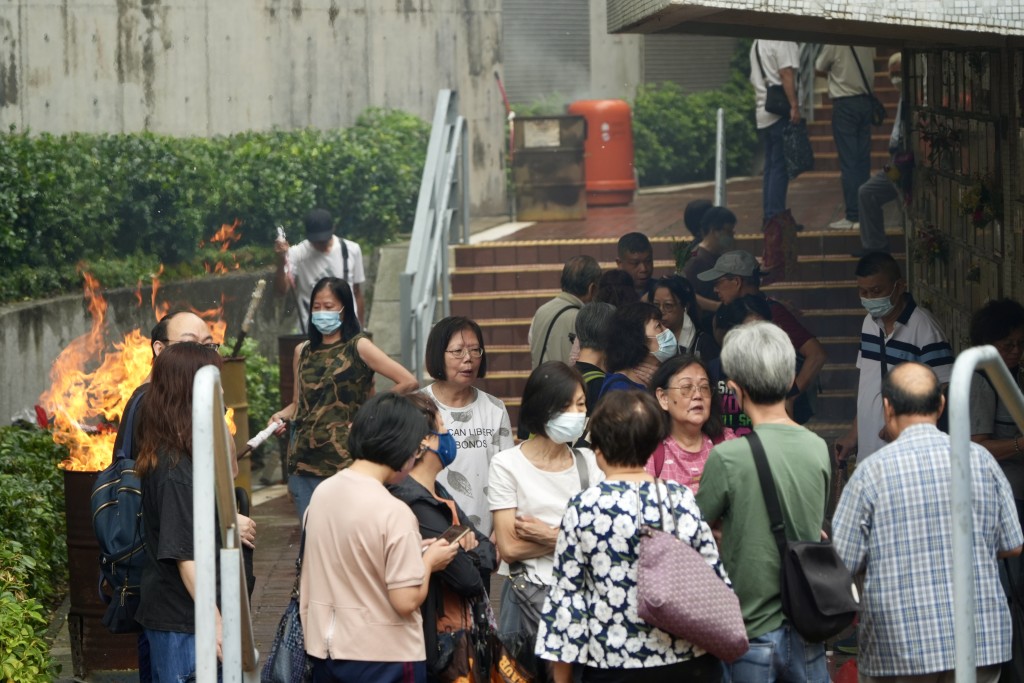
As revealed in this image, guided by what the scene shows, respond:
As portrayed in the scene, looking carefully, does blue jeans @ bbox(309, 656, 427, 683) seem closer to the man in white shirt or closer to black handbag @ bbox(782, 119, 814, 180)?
the man in white shirt

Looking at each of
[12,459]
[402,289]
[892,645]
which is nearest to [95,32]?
[402,289]

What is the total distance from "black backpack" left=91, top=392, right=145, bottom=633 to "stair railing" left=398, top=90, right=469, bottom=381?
5.63 metres

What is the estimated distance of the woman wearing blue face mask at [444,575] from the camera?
5148 mm

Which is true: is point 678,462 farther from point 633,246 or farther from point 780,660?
point 633,246

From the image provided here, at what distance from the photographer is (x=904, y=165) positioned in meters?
10.6

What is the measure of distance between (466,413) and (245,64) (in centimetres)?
974

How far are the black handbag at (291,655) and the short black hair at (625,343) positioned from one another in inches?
89.5

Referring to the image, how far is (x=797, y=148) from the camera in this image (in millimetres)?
12969

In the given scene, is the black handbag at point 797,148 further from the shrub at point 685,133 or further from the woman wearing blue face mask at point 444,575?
the woman wearing blue face mask at point 444,575

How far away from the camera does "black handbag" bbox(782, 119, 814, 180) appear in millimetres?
12992

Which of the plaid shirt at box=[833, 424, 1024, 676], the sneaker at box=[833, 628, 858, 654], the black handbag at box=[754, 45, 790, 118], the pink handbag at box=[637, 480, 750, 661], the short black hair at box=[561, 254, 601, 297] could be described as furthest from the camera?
the black handbag at box=[754, 45, 790, 118]

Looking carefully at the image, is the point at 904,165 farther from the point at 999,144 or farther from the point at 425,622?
the point at 425,622

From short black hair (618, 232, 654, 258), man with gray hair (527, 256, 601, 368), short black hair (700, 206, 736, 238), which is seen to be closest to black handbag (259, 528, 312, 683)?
man with gray hair (527, 256, 601, 368)

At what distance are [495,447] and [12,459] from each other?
12.5 ft
